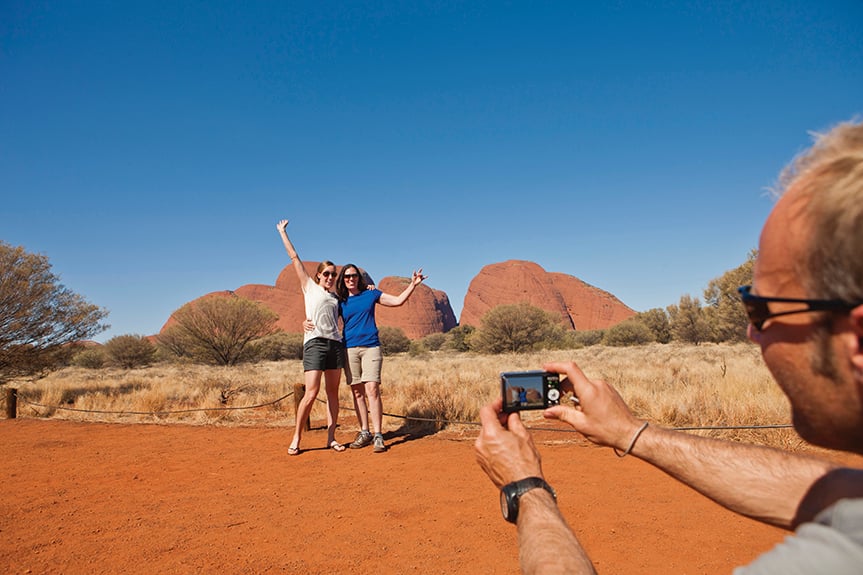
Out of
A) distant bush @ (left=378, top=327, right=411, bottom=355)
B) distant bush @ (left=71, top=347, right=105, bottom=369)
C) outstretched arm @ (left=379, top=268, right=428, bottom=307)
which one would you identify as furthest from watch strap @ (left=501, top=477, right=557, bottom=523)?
distant bush @ (left=378, top=327, right=411, bottom=355)

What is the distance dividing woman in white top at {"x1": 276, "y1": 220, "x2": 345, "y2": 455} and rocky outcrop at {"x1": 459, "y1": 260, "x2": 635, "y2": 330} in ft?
259

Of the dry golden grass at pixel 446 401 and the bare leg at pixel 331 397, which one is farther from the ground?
the bare leg at pixel 331 397

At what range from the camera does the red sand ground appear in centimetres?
342

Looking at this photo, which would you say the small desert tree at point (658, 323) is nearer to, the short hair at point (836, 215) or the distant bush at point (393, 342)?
Result: the distant bush at point (393, 342)

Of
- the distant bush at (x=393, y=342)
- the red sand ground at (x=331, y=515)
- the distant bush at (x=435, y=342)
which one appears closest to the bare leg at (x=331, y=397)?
the red sand ground at (x=331, y=515)

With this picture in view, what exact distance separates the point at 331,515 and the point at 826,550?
13.4ft

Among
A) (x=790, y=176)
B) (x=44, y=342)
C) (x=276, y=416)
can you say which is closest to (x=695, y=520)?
(x=790, y=176)

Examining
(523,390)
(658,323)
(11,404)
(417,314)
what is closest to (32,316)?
(11,404)

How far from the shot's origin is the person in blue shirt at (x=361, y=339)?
6.76 metres

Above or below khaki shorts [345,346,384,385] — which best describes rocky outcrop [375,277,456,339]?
above

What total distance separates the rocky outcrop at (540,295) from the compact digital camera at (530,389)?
3300 inches

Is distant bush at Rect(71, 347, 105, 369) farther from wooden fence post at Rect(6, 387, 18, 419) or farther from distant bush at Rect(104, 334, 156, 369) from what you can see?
wooden fence post at Rect(6, 387, 18, 419)

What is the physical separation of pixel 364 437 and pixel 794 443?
4.77m

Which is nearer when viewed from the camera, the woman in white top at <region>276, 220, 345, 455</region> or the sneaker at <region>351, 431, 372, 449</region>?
the woman in white top at <region>276, 220, 345, 455</region>
